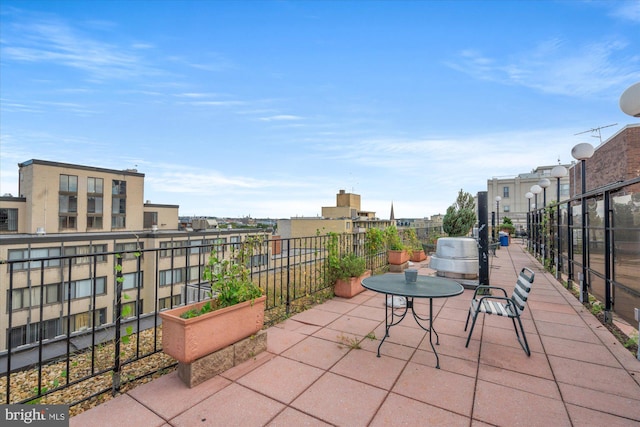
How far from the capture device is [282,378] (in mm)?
2355

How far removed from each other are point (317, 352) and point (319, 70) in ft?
26.9

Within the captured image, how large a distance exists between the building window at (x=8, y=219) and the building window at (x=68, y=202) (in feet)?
9.78

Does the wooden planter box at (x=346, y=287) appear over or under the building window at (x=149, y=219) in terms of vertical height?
under

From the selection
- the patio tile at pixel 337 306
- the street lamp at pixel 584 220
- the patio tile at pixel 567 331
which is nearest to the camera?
the patio tile at pixel 567 331

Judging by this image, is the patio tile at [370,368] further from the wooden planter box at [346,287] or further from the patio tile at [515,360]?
the wooden planter box at [346,287]

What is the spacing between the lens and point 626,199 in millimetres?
3449

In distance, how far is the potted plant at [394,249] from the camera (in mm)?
7055

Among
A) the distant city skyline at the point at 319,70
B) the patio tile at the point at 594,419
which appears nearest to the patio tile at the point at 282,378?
the patio tile at the point at 594,419

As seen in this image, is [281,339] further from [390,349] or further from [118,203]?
[118,203]

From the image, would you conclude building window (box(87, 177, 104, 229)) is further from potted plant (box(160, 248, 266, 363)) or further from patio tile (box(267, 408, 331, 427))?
patio tile (box(267, 408, 331, 427))

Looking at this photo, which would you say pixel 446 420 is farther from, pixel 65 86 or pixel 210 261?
pixel 65 86

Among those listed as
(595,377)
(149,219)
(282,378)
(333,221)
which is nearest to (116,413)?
(282,378)

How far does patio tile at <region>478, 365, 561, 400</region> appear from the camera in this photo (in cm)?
218

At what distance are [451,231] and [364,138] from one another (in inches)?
262
